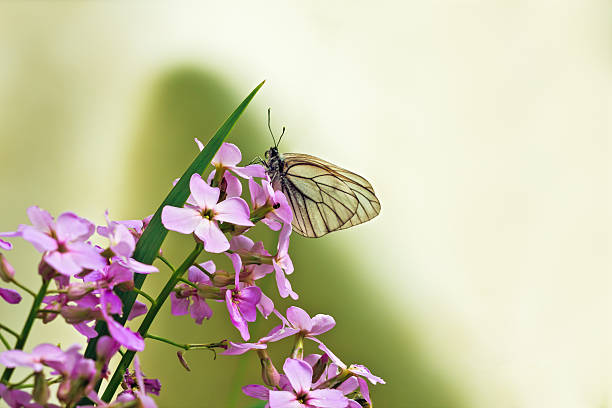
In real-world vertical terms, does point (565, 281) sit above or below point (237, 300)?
above

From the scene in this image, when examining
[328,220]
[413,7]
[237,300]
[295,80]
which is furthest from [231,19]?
[237,300]

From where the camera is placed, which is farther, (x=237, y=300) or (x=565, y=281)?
(x=565, y=281)

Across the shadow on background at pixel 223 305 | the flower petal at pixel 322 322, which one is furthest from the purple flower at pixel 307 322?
the shadow on background at pixel 223 305

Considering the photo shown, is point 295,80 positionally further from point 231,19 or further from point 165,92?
point 165,92

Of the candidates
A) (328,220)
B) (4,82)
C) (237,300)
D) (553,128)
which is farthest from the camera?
(553,128)

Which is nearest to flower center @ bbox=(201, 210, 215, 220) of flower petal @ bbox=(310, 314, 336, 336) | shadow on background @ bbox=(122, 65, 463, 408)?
flower petal @ bbox=(310, 314, 336, 336)

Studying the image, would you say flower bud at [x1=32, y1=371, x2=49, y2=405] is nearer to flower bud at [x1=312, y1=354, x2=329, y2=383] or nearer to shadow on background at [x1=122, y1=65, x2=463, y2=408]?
flower bud at [x1=312, y1=354, x2=329, y2=383]

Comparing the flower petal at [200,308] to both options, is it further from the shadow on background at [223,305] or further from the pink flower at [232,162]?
the shadow on background at [223,305]
